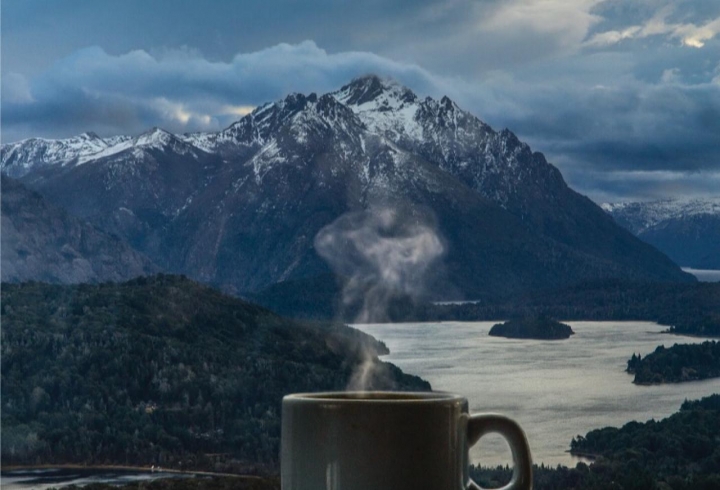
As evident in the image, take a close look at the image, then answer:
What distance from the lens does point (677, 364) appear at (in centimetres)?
761

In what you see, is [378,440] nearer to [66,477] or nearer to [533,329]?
[66,477]

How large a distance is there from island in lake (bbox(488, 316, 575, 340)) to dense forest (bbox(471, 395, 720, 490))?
3.69m

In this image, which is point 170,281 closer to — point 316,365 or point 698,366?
point 316,365

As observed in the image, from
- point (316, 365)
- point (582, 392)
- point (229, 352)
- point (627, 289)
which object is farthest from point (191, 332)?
point (627, 289)

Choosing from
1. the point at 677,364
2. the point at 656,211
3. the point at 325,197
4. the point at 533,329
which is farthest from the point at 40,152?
the point at 656,211

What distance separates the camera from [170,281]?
632 cm

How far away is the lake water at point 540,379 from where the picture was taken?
527 cm

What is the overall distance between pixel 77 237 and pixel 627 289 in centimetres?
940

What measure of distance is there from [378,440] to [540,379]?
6.41m

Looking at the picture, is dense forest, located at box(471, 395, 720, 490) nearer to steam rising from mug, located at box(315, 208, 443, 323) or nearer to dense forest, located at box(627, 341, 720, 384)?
dense forest, located at box(627, 341, 720, 384)

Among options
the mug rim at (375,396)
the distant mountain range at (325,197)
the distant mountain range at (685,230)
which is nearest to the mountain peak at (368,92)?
the distant mountain range at (325,197)

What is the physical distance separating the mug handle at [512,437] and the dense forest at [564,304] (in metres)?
5.99

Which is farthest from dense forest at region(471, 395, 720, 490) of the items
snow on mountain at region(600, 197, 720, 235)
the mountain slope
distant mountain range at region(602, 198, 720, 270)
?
distant mountain range at region(602, 198, 720, 270)

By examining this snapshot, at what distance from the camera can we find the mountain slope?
18.4 ft
